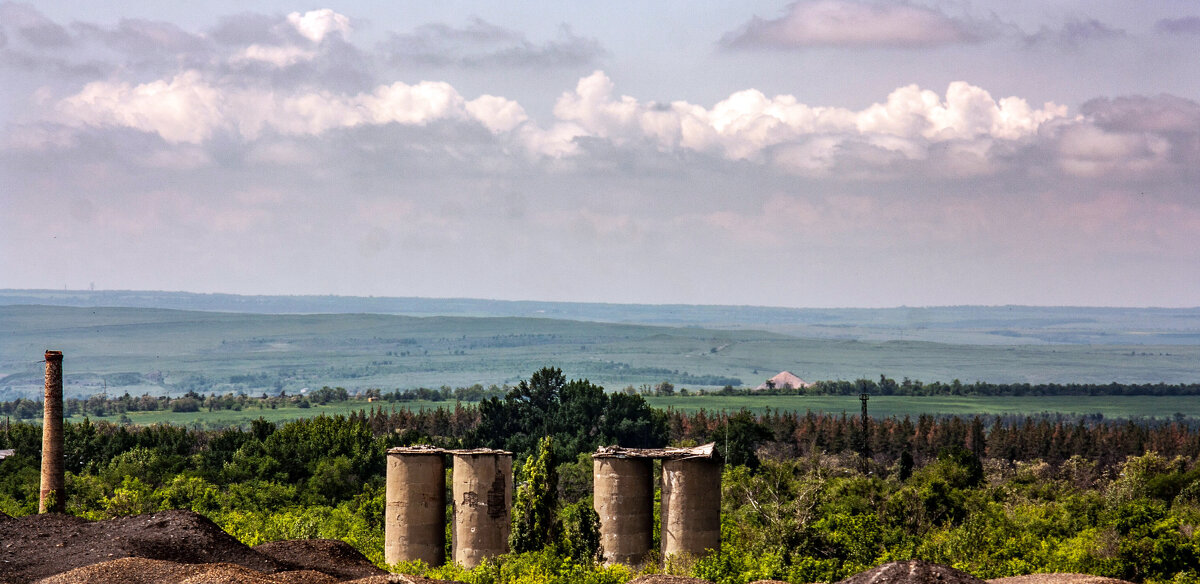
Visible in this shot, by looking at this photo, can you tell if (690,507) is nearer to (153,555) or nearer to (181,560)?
(181,560)

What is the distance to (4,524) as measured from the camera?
54.2 meters

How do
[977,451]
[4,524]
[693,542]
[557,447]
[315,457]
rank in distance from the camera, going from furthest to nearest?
[977,451]
[557,447]
[315,457]
[693,542]
[4,524]

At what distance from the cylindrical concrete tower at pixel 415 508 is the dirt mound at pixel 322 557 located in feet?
25.7

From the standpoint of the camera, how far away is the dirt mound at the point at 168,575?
4069 centimetres

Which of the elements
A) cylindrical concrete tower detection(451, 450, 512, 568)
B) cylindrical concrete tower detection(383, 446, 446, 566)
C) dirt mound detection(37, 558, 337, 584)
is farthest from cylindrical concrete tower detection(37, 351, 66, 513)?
dirt mound detection(37, 558, 337, 584)

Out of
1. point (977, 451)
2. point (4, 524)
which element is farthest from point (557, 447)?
point (4, 524)

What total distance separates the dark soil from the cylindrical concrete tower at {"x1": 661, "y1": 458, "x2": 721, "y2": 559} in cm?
1374

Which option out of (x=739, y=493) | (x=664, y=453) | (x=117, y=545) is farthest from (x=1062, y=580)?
(x=739, y=493)

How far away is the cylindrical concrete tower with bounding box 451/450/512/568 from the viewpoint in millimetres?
61906

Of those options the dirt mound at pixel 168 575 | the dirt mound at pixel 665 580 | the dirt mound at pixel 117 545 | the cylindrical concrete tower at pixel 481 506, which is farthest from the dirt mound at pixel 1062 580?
the dirt mound at pixel 117 545

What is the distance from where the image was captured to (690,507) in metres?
59.9

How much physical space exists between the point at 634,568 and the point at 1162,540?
27.1 m

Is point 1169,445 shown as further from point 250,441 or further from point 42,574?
point 42,574

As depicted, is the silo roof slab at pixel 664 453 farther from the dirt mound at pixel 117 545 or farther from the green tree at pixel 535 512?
the dirt mound at pixel 117 545
